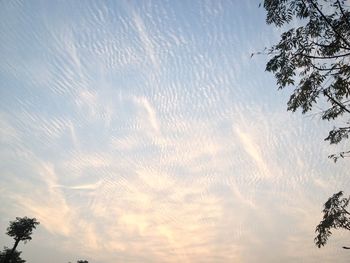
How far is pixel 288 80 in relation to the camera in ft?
45.5

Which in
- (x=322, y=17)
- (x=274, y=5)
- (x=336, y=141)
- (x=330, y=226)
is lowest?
(x=330, y=226)

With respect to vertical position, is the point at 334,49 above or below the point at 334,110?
above

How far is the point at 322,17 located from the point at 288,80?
2975 millimetres

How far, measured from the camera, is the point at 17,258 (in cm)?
5781

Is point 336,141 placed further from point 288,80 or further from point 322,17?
point 322,17

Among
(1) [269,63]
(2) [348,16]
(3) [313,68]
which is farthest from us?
(1) [269,63]

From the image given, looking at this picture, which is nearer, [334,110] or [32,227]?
[334,110]

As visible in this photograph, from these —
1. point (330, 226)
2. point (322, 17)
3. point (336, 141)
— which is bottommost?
point (330, 226)

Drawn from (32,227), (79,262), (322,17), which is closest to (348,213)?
(322,17)

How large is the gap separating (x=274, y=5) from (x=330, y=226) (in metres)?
10.6

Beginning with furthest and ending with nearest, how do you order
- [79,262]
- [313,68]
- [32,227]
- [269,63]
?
1. [79,262]
2. [32,227]
3. [269,63]
4. [313,68]

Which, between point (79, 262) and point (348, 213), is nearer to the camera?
point (348, 213)

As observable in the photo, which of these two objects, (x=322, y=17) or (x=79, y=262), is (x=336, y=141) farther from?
(x=79, y=262)

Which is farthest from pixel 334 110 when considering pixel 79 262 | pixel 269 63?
pixel 79 262
